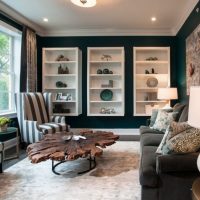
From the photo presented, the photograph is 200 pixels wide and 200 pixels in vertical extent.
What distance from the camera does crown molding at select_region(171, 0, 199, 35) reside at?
4.48 meters

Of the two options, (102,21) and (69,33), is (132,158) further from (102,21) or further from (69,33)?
(69,33)

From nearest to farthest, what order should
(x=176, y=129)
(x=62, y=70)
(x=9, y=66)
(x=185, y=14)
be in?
(x=176, y=129)
(x=185, y=14)
(x=9, y=66)
(x=62, y=70)

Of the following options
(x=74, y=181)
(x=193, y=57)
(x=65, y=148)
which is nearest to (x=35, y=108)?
(x=65, y=148)

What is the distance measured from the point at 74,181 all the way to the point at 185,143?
1.57 meters

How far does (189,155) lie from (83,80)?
4726 millimetres

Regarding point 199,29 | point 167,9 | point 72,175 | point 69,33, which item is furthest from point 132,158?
point 69,33

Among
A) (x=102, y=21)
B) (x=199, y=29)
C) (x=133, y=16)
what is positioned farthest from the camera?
(x=102, y=21)

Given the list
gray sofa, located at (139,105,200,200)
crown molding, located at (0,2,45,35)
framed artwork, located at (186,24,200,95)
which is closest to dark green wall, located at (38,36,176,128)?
crown molding, located at (0,2,45,35)

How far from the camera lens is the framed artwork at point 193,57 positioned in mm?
4398

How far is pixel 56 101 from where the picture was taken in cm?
664

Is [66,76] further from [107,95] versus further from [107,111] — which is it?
[107,111]

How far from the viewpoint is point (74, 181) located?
10.6ft

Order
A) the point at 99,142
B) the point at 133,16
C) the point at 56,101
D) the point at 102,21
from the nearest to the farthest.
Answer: the point at 99,142
the point at 133,16
the point at 102,21
the point at 56,101

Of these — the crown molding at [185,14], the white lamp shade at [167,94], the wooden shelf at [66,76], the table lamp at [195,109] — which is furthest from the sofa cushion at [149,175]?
the wooden shelf at [66,76]
